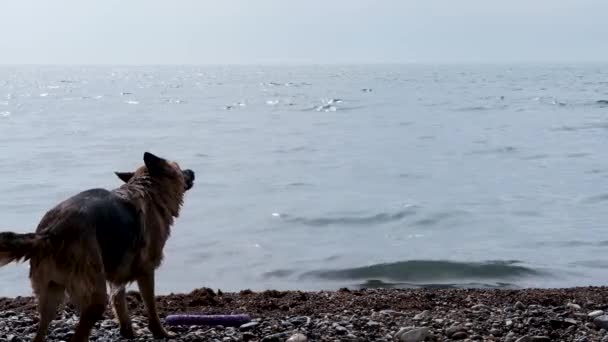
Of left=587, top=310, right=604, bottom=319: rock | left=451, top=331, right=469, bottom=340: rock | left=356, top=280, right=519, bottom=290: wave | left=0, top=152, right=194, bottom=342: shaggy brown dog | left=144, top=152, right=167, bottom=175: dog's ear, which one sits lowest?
left=356, top=280, right=519, bottom=290: wave

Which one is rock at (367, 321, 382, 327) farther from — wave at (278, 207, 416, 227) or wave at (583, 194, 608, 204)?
wave at (583, 194, 608, 204)

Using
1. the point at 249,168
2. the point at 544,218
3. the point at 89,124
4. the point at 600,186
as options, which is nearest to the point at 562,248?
the point at 544,218

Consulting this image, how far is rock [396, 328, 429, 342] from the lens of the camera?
818 centimetres

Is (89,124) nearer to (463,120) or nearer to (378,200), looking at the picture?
(463,120)

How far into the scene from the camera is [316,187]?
72.3 ft

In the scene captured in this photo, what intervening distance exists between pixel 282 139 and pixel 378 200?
14532 mm

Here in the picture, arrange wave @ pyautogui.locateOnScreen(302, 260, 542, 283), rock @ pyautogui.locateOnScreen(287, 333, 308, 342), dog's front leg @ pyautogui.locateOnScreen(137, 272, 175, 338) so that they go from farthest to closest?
wave @ pyautogui.locateOnScreen(302, 260, 542, 283) → rock @ pyautogui.locateOnScreen(287, 333, 308, 342) → dog's front leg @ pyautogui.locateOnScreen(137, 272, 175, 338)

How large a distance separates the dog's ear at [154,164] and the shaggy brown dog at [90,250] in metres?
0.31

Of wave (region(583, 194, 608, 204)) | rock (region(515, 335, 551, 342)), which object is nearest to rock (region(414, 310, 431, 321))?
rock (region(515, 335, 551, 342))

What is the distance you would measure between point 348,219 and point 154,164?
9934 mm

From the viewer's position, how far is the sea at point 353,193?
14055 mm

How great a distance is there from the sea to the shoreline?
6.09ft

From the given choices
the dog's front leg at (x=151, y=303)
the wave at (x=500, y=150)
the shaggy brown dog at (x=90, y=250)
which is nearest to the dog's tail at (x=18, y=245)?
the shaggy brown dog at (x=90, y=250)

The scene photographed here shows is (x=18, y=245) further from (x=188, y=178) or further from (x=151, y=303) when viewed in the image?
(x=188, y=178)
